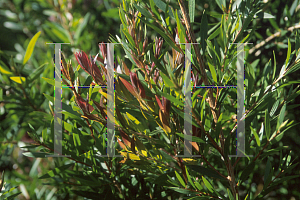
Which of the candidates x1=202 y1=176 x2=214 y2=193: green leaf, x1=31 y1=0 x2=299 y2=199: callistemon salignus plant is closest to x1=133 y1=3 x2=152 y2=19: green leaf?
x1=31 y1=0 x2=299 y2=199: callistemon salignus plant

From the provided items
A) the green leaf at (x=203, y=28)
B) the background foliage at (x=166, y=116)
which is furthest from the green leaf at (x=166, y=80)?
the green leaf at (x=203, y=28)

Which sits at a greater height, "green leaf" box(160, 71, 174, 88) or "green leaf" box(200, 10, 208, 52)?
"green leaf" box(200, 10, 208, 52)

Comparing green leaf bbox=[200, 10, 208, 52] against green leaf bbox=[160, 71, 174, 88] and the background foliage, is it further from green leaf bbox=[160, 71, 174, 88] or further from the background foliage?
green leaf bbox=[160, 71, 174, 88]

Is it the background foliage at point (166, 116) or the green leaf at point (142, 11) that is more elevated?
the green leaf at point (142, 11)

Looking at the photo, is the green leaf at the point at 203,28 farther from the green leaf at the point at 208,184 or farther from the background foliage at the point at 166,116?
the green leaf at the point at 208,184

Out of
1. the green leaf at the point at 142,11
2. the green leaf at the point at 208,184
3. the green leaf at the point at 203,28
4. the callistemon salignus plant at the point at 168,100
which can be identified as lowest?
the green leaf at the point at 208,184

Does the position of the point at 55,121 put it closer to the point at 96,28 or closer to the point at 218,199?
the point at 218,199

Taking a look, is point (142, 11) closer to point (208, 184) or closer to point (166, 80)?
point (166, 80)

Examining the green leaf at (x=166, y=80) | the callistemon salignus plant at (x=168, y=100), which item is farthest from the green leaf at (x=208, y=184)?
the green leaf at (x=166, y=80)

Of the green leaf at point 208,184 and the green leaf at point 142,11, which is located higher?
the green leaf at point 142,11

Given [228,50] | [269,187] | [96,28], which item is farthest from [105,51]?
[96,28]

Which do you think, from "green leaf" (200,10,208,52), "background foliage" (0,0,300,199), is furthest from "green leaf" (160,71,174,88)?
"green leaf" (200,10,208,52)

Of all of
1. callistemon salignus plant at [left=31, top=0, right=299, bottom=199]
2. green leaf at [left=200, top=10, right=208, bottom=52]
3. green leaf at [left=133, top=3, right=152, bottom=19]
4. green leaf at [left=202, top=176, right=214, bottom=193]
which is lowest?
green leaf at [left=202, top=176, right=214, bottom=193]

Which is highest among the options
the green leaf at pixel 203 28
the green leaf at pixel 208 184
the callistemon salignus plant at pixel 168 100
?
the green leaf at pixel 203 28
